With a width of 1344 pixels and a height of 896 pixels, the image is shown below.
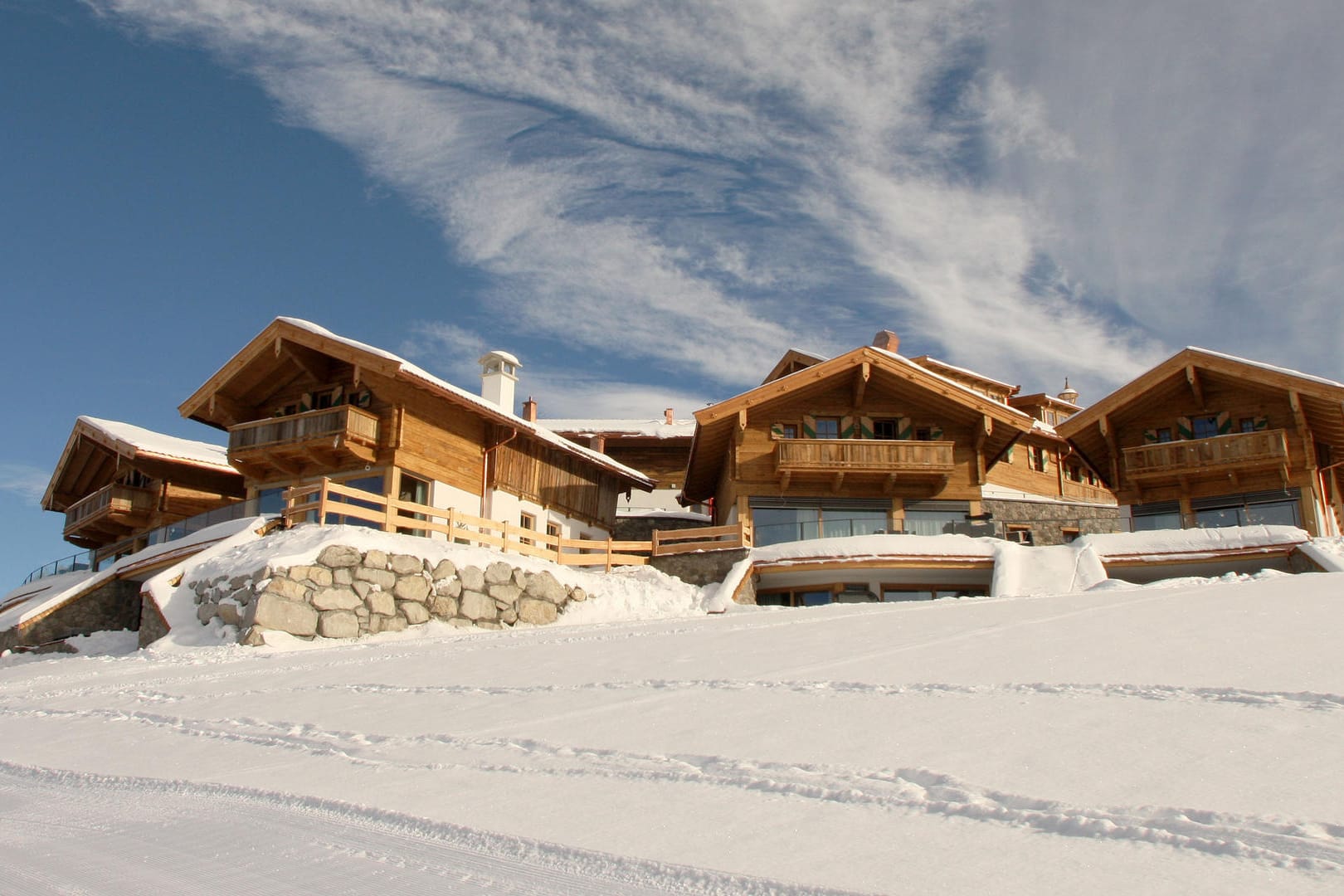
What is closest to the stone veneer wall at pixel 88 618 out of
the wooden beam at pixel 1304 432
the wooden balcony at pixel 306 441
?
the wooden balcony at pixel 306 441

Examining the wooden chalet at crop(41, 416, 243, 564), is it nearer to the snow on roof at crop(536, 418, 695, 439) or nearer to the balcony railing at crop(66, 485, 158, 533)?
the balcony railing at crop(66, 485, 158, 533)

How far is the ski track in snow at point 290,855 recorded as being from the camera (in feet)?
13.9

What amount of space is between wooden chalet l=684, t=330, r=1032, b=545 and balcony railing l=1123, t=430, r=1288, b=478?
3.57m

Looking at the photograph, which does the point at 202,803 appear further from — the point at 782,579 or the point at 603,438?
the point at 603,438

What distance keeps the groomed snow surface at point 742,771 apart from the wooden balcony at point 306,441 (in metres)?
12.3

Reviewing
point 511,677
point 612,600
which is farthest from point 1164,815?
point 612,600

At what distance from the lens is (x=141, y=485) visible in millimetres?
31703

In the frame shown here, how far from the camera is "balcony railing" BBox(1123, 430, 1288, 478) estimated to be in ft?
84.9

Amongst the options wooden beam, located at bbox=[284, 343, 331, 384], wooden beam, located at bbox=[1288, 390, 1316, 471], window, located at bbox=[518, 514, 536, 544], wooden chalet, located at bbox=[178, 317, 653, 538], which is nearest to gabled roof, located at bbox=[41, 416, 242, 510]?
wooden chalet, located at bbox=[178, 317, 653, 538]

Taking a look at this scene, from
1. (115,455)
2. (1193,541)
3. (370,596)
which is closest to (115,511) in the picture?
(115,455)

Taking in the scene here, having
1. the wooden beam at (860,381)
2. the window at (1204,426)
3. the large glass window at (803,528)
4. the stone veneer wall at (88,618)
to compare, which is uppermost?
the wooden beam at (860,381)

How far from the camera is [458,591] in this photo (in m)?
19.1

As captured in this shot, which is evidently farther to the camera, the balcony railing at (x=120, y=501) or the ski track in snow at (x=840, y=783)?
the balcony railing at (x=120, y=501)

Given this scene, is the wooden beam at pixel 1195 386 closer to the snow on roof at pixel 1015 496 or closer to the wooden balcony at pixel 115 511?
the snow on roof at pixel 1015 496
